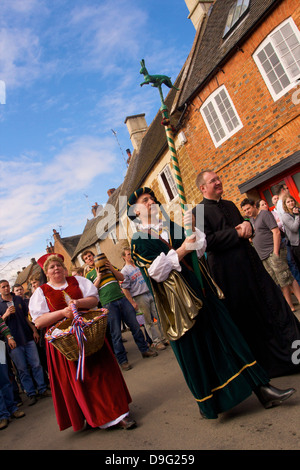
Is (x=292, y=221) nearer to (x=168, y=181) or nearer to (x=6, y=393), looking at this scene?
(x=6, y=393)

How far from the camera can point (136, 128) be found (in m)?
24.2

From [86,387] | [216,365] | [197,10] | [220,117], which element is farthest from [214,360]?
[197,10]

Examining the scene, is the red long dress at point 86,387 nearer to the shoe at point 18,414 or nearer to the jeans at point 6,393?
the shoe at point 18,414

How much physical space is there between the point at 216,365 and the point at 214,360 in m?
0.05

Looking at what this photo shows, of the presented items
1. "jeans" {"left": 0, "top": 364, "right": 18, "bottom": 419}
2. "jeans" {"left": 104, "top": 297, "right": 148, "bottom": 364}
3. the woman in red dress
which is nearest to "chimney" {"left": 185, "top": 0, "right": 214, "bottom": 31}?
"jeans" {"left": 104, "top": 297, "right": 148, "bottom": 364}

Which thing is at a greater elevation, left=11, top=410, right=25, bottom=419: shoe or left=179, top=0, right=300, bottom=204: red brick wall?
left=179, top=0, right=300, bottom=204: red brick wall

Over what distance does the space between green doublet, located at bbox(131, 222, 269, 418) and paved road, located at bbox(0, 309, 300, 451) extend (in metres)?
0.22

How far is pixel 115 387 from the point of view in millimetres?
3680

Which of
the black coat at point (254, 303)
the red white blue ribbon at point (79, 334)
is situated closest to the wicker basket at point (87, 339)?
the red white blue ribbon at point (79, 334)

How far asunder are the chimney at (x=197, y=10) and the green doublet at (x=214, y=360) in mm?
13682

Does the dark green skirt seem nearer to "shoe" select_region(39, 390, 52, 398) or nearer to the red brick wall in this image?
"shoe" select_region(39, 390, 52, 398)

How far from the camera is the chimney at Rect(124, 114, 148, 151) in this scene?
24.1m
